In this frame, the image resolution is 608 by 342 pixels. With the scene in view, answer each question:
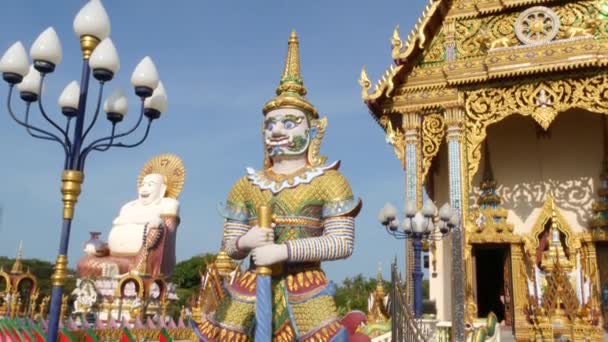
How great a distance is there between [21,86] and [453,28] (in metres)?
7.95

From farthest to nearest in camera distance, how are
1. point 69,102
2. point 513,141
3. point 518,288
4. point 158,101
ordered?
1. point 513,141
2. point 518,288
3. point 158,101
4. point 69,102

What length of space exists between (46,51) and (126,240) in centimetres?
1161

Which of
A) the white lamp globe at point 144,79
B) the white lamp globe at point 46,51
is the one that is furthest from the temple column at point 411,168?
the white lamp globe at point 46,51

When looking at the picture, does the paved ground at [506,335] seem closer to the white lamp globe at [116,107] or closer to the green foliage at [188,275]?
the white lamp globe at [116,107]

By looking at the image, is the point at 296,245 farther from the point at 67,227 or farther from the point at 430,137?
the point at 430,137

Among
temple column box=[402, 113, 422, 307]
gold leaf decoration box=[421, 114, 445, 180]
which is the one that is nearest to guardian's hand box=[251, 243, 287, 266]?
temple column box=[402, 113, 422, 307]

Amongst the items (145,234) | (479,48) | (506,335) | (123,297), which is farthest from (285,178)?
(145,234)

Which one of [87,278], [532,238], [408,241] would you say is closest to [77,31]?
[408,241]

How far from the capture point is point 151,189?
16.3 metres

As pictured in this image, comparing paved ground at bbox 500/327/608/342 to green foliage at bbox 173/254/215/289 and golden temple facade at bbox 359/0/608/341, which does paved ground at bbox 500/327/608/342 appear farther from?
green foliage at bbox 173/254/215/289

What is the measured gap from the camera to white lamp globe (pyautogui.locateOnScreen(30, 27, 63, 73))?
4.62 meters

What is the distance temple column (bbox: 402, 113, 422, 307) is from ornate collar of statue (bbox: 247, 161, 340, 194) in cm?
605

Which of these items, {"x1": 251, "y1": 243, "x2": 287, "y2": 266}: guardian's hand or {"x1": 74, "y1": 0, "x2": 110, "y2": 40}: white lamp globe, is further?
{"x1": 74, "y1": 0, "x2": 110, "y2": 40}: white lamp globe

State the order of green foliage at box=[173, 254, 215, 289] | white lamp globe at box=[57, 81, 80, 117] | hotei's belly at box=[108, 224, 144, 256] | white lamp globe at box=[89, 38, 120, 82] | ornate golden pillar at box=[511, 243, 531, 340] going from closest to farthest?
1. white lamp globe at box=[89, 38, 120, 82]
2. white lamp globe at box=[57, 81, 80, 117]
3. ornate golden pillar at box=[511, 243, 531, 340]
4. hotei's belly at box=[108, 224, 144, 256]
5. green foliage at box=[173, 254, 215, 289]
